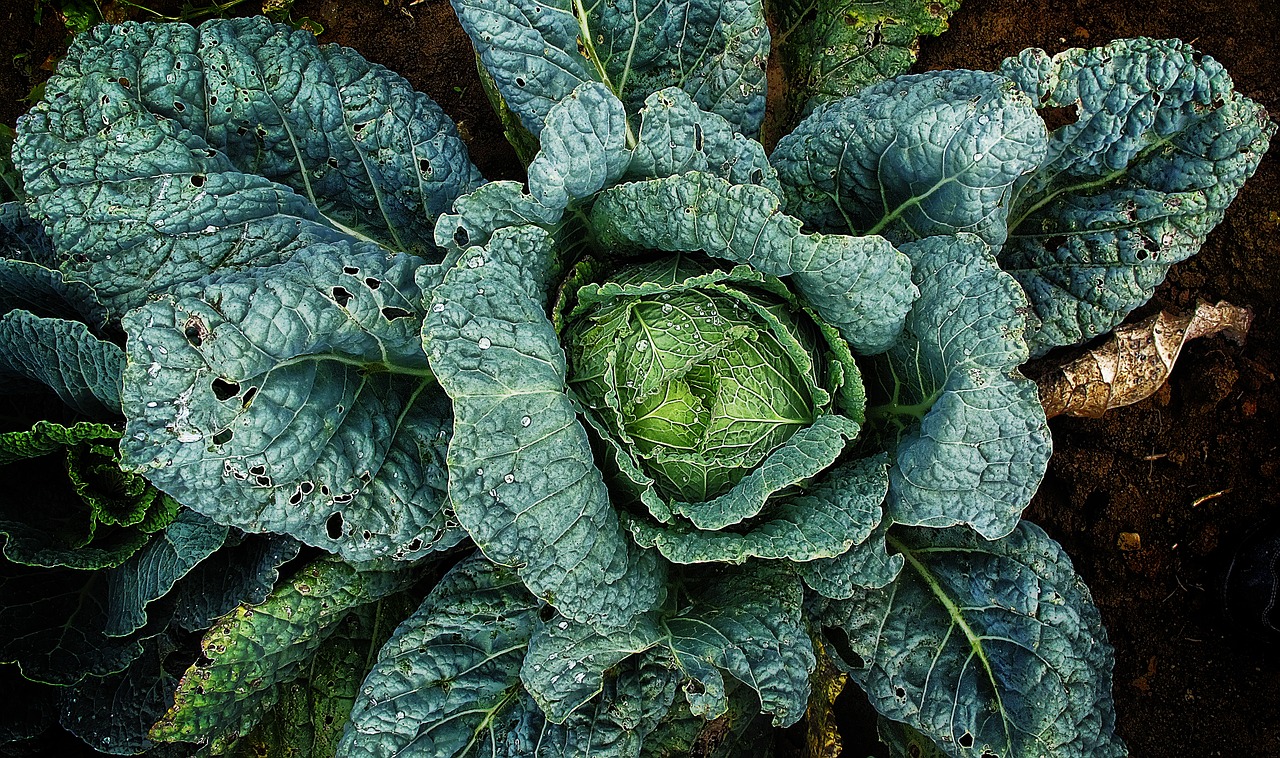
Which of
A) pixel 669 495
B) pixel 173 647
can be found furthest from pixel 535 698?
pixel 173 647

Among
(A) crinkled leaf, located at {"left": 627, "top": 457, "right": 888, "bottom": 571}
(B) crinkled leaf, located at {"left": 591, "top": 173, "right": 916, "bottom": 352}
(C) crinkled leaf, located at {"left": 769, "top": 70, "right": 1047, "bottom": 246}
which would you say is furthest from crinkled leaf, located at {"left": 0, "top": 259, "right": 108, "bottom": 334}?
(C) crinkled leaf, located at {"left": 769, "top": 70, "right": 1047, "bottom": 246}

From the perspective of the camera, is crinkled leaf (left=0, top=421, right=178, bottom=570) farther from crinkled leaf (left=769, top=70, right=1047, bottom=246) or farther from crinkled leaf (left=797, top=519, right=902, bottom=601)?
crinkled leaf (left=769, top=70, right=1047, bottom=246)

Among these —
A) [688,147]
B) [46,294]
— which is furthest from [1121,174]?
[46,294]

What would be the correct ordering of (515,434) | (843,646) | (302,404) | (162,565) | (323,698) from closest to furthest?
(515,434) → (302,404) → (162,565) → (843,646) → (323,698)

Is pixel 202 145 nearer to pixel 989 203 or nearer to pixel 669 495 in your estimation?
pixel 669 495

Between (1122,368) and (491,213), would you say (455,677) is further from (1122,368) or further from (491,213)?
(1122,368)

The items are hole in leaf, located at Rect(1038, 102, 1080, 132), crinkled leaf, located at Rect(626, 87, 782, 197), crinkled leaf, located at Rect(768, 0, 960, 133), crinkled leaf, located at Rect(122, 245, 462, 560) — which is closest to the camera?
crinkled leaf, located at Rect(122, 245, 462, 560)
